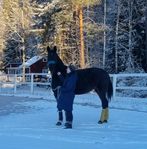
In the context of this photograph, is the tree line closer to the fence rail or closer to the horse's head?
the fence rail

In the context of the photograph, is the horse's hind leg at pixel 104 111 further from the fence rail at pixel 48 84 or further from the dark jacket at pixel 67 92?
the fence rail at pixel 48 84

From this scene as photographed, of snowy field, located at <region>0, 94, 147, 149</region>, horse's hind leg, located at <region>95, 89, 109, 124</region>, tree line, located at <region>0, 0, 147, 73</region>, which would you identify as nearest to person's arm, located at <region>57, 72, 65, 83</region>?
snowy field, located at <region>0, 94, 147, 149</region>

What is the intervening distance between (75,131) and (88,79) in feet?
5.97

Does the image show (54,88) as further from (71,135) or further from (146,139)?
(146,139)

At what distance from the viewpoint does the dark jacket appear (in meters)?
9.71

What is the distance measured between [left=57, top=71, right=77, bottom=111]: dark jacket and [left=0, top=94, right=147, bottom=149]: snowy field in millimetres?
535

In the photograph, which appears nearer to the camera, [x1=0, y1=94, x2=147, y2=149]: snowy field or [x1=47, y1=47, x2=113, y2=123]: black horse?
[x1=0, y1=94, x2=147, y2=149]: snowy field

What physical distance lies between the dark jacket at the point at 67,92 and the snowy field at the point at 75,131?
53cm

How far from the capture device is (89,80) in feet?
34.7

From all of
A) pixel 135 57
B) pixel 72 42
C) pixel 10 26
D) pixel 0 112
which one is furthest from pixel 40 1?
pixel 0 112

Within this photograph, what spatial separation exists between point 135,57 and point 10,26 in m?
24.2

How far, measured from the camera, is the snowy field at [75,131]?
7609 mm

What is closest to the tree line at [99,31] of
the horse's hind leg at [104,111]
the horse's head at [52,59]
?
the horse's hind leg at [104,111]

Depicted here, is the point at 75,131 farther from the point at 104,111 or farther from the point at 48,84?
the point at 48,84
